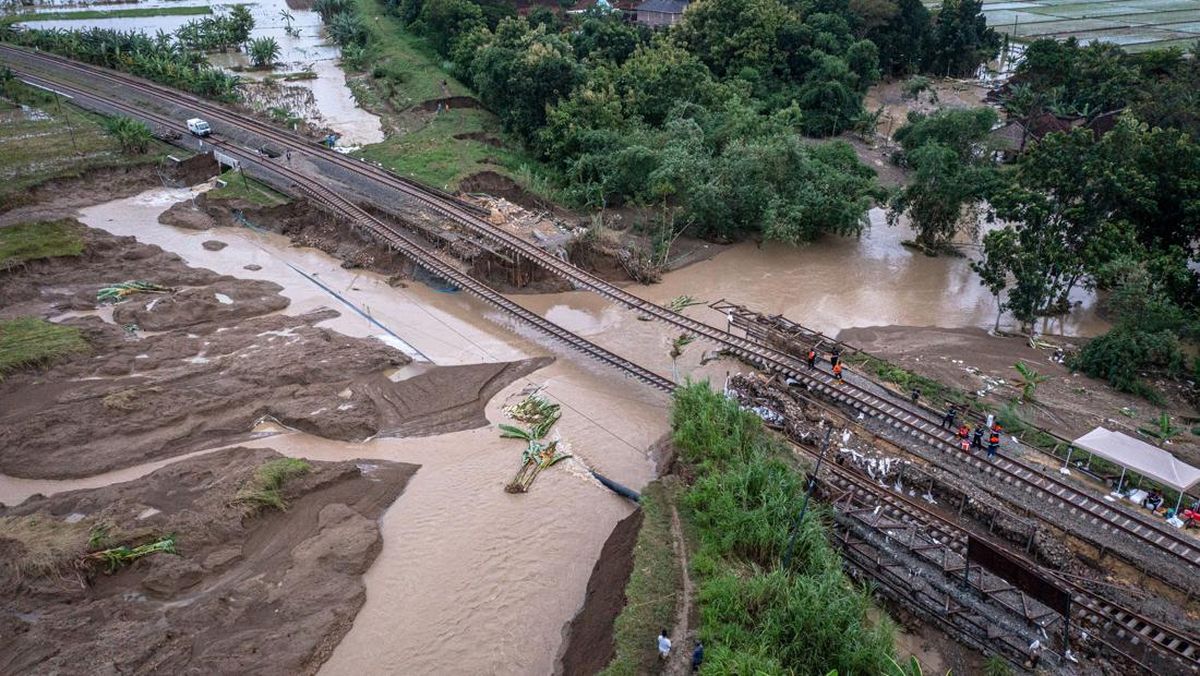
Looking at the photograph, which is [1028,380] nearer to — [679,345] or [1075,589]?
[1075,589]

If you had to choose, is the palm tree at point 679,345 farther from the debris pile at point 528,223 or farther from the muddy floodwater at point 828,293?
the debris pile at point 528,223

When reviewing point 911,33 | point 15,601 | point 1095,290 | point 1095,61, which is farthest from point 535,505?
point 911,33

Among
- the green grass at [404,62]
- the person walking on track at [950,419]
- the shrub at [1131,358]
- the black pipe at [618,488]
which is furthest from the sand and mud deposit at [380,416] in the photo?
the green grass at [404,62]

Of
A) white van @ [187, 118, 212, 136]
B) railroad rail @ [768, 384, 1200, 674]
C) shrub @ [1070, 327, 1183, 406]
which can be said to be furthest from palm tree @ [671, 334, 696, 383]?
white van @ [187, 118, 212, 136]

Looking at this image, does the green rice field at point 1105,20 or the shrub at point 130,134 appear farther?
the green rice field at point 1105,20

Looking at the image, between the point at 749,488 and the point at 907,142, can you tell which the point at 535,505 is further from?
the point at 907,142

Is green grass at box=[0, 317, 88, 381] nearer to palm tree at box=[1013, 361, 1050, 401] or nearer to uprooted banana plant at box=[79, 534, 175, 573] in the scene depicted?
uprooted banana plant at box=[79, 534, 175, 573]
